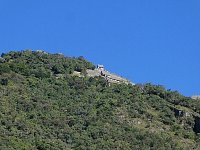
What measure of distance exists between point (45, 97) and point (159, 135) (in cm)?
1487

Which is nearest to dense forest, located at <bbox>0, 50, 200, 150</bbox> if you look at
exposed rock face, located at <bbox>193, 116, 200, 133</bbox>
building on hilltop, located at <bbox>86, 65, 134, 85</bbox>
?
exposed rock face, located at <bbox>193, 116, 200, 133</bbox>

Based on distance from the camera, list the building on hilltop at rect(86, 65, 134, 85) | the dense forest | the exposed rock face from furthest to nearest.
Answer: the building on hilltop at rect(86, 65, 134, 85), the exposed rock face, the dense forest

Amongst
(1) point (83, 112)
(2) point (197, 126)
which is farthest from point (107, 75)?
(1) point (83, 112)

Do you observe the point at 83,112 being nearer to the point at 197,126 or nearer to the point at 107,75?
the point at 197,126

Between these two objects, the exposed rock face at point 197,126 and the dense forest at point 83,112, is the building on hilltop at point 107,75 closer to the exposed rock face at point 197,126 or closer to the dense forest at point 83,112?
the dense forest at point 83,112

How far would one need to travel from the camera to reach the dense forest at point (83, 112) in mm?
99375

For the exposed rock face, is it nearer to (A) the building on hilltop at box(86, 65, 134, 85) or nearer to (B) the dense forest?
(B) the dense forest

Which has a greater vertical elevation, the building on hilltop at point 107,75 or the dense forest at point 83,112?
the building on hilltop at point 107,75

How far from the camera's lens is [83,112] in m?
108

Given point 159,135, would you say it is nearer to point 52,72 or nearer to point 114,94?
point 114,94

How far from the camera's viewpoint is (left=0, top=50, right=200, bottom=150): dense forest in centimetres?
9938

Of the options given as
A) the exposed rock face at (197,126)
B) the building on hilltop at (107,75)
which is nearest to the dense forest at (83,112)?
the exposed rock face at (197,126)

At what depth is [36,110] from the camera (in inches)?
4178

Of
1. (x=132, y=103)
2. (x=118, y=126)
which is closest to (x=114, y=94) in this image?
(x=132, y=103)
